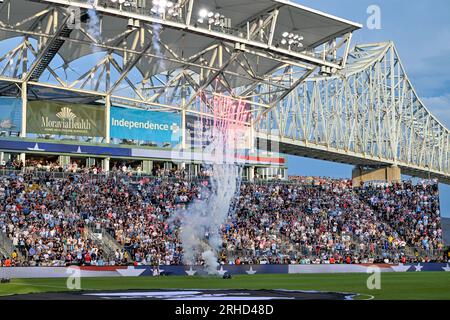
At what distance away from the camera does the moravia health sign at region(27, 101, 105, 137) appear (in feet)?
180

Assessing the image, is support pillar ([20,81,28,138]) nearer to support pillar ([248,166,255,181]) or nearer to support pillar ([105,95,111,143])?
support pillar ([105,95,111,143])

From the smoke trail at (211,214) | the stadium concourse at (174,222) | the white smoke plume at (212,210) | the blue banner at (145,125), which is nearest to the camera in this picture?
the stadium concourse at (174,222)

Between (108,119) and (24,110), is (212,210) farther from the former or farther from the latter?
(24,110)

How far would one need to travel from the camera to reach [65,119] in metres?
56.2

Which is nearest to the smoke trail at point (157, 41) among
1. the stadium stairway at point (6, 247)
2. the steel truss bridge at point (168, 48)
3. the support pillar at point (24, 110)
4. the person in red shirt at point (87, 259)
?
the steel truss bridge at point (168, 48)

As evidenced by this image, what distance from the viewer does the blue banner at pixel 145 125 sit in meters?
58.4

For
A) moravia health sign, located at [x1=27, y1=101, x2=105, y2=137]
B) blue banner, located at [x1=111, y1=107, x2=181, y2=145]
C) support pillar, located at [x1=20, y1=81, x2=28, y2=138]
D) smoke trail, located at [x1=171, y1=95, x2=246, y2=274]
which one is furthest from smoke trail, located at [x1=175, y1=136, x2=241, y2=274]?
support pillar, located at [x1=20, y1=81, x2=28, y2=138]

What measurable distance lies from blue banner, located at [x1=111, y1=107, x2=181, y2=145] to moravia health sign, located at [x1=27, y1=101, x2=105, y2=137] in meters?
1.25

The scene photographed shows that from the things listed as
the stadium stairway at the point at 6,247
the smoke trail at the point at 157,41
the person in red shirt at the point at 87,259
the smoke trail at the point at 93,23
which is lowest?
the person in red shirt at the point at 87,259

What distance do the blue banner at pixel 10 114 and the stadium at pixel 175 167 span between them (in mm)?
74

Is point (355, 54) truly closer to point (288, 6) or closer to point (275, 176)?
point (275, 176)

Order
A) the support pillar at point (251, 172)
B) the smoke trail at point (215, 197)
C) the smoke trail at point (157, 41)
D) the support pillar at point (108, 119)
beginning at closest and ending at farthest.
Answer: the smoke trail at point (215, 197) → the smoke trail at point (157, 41) → the support pillar at point (108, 119) → the support pillar at point (251, 172)

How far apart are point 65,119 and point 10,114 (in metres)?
4.29

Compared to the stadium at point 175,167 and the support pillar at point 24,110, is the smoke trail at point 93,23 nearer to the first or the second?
the stadium at point 175,167
